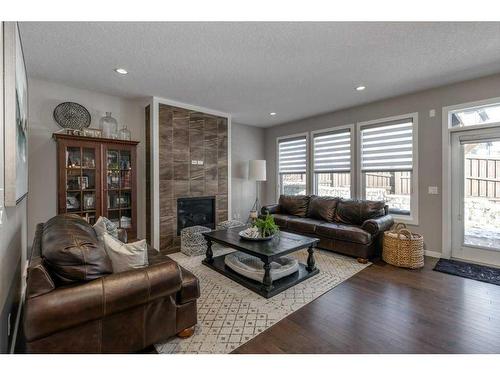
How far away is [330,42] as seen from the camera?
2.37 m

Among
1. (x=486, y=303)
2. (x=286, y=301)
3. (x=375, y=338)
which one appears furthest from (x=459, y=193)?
(x=286, y=301)

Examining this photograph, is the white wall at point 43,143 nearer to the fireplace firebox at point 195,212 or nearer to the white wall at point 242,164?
the fireplace firebox at point 195,212

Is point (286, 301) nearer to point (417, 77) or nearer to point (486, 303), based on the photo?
point (486, 303)

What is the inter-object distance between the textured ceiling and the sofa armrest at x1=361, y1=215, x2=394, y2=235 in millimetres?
2039

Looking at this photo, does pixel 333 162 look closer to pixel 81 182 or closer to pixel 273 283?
pixel 273 283

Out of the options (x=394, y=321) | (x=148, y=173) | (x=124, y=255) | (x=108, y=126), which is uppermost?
(x=108, y=126)

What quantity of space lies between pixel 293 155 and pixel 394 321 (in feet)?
14.1

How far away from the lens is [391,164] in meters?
4.19

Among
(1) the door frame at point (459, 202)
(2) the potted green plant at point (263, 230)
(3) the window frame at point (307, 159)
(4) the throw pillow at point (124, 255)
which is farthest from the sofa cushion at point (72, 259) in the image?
(3) the window frame at point (307, 159)

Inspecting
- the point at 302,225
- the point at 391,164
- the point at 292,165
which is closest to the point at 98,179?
the point at 302,225

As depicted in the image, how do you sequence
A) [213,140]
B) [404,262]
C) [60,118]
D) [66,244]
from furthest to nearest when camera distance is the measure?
1. [213,140]
2. [60,118]
3. [404,262]
4. [66,244]

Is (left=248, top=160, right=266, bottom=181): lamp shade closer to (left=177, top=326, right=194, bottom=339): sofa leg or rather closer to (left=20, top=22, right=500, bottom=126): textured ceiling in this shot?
(left=20, top=22, right=500, bottom=126): textured ceiling
